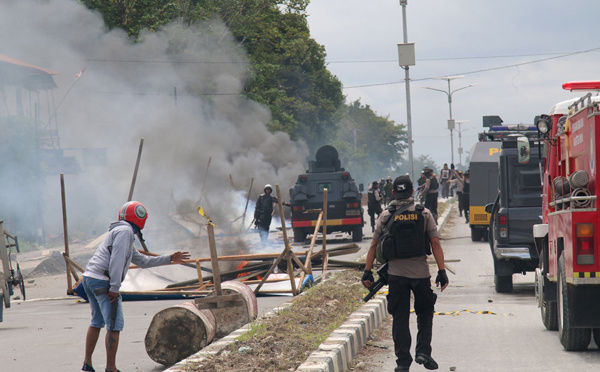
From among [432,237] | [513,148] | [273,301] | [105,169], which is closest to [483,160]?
[513,148]

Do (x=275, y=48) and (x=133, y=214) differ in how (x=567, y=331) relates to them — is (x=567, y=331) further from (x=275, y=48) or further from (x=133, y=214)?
(x=275, y=48)

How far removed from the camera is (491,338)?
25.3ft

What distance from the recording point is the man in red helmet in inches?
236

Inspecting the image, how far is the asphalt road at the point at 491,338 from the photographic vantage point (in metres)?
6.41

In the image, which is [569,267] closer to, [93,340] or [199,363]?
[199,363]

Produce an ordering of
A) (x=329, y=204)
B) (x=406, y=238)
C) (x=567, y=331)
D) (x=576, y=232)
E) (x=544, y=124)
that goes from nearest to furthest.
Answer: (x=406, y=238)
(x=576, y=232)
(x=567, y=331)
(x=544, y=124)
(x=329, y=204)

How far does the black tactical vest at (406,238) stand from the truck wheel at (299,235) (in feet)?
53.5

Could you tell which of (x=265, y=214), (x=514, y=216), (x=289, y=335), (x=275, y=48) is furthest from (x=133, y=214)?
(x=275, y=48)

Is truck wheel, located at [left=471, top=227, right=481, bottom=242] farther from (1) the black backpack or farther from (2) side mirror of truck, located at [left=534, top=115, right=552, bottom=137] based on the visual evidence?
(2) side mirror of truck, located at [left=534, top=115, right=552, bottom=137]

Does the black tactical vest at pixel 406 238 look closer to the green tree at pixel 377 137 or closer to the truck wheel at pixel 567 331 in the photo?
the truck wheel at pixel 567 331

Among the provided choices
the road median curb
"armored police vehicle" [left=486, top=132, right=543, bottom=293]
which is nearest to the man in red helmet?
the road median curb

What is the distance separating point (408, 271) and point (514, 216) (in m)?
5.87

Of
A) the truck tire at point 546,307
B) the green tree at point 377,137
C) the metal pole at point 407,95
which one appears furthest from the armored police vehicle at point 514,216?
the green tree at point 377,137

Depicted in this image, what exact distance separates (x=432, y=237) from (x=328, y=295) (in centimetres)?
388
